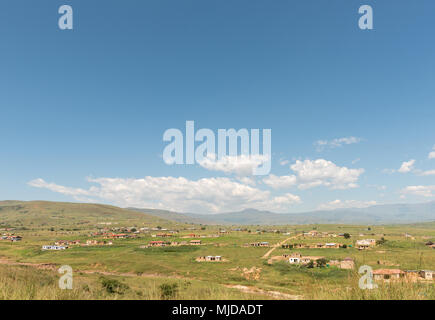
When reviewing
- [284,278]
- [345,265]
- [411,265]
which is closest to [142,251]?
[284,278]

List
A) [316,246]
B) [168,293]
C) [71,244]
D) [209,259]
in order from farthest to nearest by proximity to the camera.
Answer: [71,244] → [316,246] → [209,259] → [168,293]

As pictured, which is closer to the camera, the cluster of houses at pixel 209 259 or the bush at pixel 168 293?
the bush at pixel 168 293

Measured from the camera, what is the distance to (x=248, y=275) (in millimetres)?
49812

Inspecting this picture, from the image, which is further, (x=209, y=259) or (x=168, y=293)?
(x=209, y=259)

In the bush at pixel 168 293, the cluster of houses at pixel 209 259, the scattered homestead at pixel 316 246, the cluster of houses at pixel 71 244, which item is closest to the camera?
the bush at pixel 168 293

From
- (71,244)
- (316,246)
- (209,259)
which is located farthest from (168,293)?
(71,244)

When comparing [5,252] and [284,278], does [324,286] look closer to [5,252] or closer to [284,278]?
[284,278]

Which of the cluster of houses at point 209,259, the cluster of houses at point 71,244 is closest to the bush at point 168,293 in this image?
the cluster of houses at point 209,259

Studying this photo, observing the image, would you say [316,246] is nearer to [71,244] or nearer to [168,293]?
[71,244]

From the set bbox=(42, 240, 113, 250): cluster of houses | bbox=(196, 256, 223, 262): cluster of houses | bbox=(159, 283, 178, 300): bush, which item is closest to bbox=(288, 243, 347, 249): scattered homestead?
bbox=(196, 256, 223, 262): cluster of houses

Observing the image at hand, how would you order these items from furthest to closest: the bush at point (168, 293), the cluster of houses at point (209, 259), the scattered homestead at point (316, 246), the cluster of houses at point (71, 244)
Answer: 1. the cluster of houses at point (71, 244)
2. the scattered homestead at point (316, 246)
3. the cluster of houses at point (209, 259)
4. the bush at point (168, 293)

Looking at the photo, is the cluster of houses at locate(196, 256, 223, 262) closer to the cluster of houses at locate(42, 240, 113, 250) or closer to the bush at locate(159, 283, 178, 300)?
the cluster of houses at locate(42, 240, 113, 250)

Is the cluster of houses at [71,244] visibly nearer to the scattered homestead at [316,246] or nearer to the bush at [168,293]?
the scattered homestead at [316,246]
